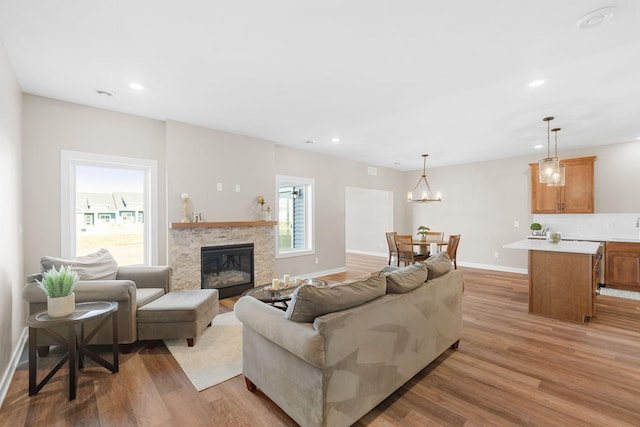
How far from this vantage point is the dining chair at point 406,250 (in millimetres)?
5680

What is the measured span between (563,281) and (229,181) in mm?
4813

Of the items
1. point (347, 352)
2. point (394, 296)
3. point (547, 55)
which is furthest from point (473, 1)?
point (347, 352)

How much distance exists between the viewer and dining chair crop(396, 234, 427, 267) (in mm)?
5680

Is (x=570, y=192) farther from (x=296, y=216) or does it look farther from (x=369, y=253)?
(x=296, y=216)

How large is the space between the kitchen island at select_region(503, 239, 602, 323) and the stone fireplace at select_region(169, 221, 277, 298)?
3.73 meters

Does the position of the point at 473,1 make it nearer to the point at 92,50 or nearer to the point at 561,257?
the point at 92,50

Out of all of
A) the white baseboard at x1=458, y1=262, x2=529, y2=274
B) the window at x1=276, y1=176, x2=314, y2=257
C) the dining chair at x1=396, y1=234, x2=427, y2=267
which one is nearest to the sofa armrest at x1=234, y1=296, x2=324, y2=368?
the window at x1=276, y1=176, x2=314, y2=257

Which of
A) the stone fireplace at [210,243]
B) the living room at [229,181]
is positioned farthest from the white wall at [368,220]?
the stone fireplace at [210,243]

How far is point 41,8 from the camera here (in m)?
1.87

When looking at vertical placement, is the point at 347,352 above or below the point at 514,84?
below

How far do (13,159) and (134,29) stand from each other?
181 cm

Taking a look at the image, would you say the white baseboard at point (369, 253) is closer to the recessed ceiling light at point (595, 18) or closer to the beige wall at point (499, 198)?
the beige wall at point (499, 198)

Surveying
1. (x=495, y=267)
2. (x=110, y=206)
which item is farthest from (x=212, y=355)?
(x=495, y=267)

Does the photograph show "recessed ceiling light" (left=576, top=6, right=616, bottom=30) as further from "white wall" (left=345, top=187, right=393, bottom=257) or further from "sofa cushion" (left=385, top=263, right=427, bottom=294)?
Result: "white wall" (left=345, top=187, right=393, bottom=257)
